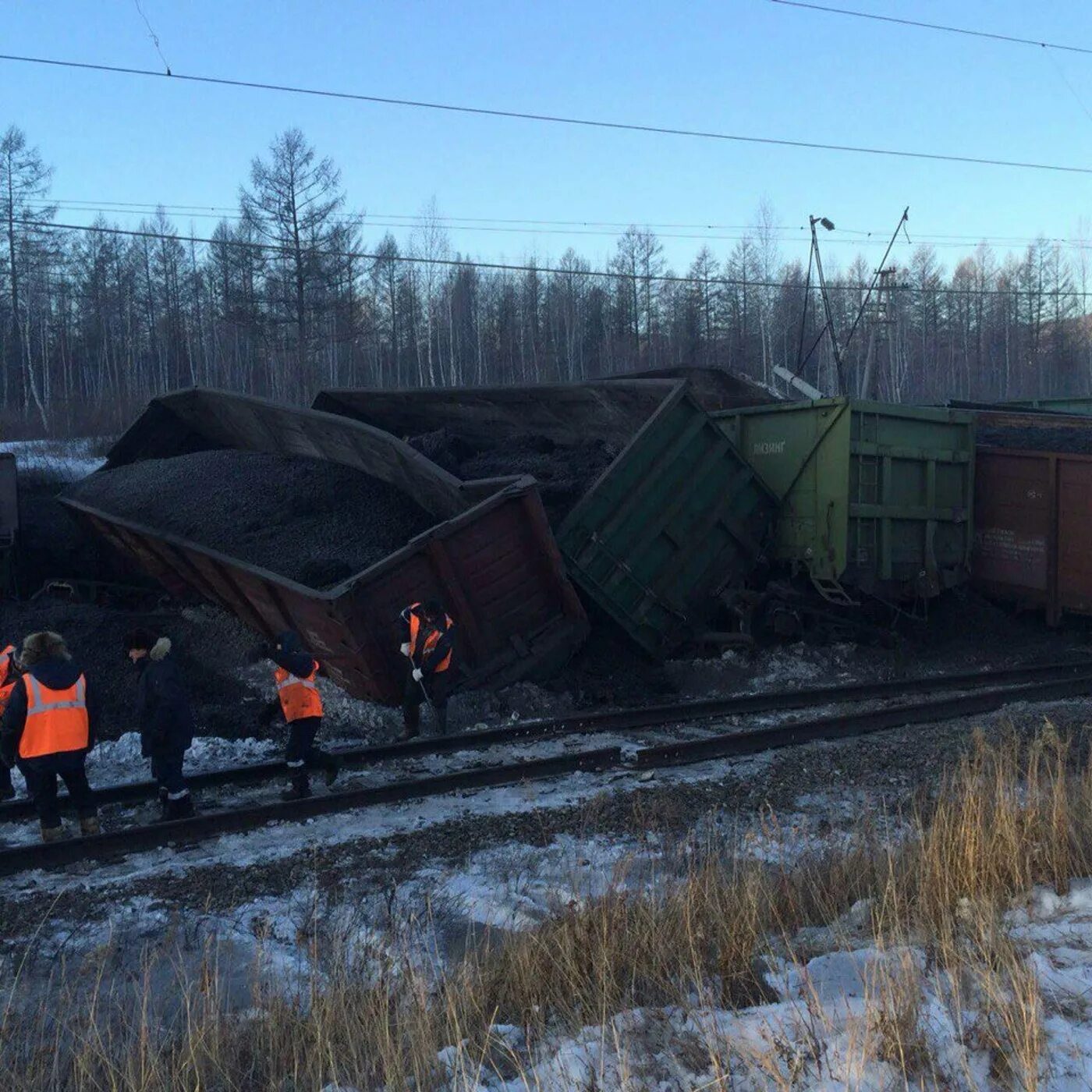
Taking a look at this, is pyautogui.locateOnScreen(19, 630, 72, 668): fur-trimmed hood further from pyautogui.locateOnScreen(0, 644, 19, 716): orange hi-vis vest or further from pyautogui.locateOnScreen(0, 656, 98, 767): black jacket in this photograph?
pyautogui.locateOnScreen(0, 644, 19, 716): orange hi-vis vest

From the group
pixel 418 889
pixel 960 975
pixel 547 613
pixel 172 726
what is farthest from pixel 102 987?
pixel 547 613

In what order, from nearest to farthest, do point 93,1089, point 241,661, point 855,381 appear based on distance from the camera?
point 93,1089
point 241,661
point 855,381

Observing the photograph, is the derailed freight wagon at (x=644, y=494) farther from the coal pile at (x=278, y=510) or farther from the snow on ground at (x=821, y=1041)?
the snow on ground at (x=821, y=1041)

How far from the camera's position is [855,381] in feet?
173

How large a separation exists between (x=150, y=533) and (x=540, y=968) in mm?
7161

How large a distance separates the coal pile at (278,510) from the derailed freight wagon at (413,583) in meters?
0.19

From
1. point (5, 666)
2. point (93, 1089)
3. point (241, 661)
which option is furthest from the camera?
point (241, 661)

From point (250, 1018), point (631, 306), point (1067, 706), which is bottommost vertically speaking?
point (1067, 706)

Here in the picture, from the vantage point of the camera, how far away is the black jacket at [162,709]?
609cm

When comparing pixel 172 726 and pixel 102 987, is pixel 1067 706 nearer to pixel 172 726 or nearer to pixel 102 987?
pixel 172 726

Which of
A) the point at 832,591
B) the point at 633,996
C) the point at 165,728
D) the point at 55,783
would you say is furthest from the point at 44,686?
the point at 832,591

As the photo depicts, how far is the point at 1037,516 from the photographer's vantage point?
11.1m

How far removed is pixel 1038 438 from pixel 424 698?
800 centimetres

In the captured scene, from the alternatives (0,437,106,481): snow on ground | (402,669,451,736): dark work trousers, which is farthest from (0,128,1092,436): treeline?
(402,669,451,736): dark work trousers
